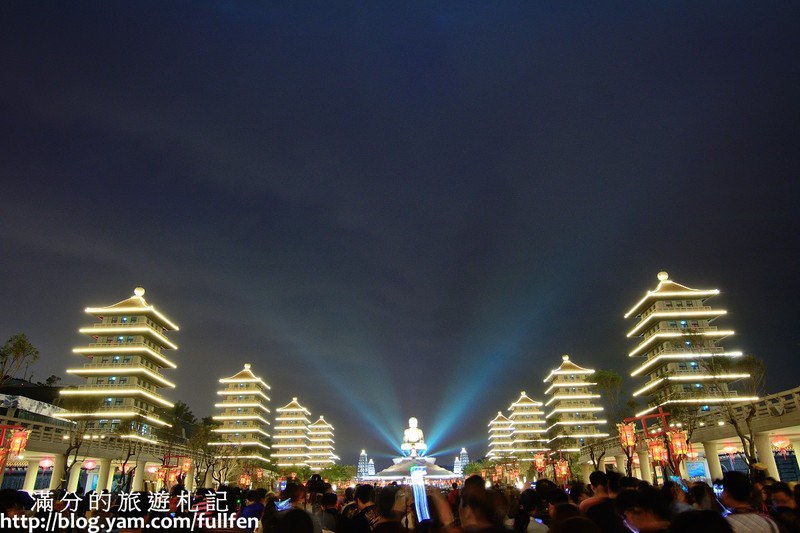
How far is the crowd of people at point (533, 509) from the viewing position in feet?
14.1

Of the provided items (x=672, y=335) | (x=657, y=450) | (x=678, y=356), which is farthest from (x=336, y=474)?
(x=657, y=450)

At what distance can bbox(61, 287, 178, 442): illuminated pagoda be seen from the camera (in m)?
60.2

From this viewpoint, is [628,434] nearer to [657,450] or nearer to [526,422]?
[657,450]

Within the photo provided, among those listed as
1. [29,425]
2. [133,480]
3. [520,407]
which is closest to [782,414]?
[29,425]

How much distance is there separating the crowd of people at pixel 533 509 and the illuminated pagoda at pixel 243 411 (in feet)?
276

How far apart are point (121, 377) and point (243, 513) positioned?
64.2m

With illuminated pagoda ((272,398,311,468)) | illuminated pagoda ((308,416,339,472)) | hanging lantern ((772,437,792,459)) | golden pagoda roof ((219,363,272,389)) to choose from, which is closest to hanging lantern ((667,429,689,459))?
hanging lantern ((772,437,792,459))

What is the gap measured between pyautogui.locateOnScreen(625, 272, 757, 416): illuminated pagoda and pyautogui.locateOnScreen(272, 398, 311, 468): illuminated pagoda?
73.9 metres

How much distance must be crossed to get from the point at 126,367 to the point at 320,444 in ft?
268

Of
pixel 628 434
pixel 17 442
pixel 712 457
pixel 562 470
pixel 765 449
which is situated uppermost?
pixel 17 442

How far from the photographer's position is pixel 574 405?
Answer: 9062cm

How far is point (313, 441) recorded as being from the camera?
440 feet

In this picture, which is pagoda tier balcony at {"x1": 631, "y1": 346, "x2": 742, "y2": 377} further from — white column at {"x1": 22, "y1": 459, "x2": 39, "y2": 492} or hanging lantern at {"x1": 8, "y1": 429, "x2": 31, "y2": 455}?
white column at {"x1": 22, "y1": 459, "x2": 39, "y2": 492}

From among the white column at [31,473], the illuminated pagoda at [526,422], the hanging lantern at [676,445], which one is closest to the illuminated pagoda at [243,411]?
the white column at [31,473]
